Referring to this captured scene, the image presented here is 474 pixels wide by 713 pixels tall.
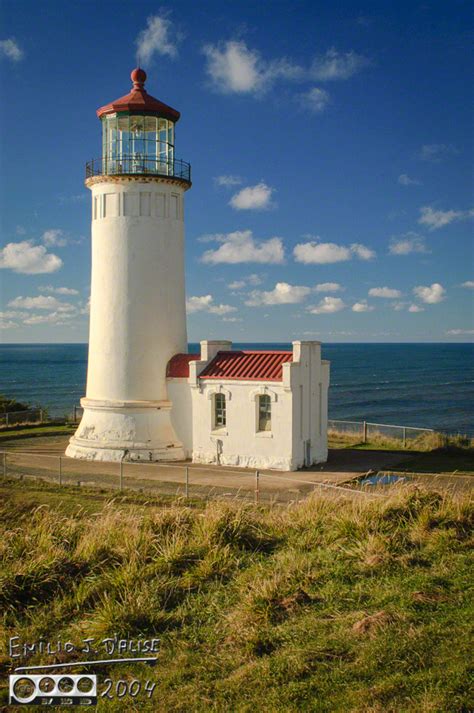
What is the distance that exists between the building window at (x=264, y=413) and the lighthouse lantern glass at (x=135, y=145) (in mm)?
8110

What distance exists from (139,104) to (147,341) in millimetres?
7411

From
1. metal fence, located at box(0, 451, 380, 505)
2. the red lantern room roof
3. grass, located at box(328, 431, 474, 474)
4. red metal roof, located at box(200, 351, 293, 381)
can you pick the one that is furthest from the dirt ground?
the red lantern room roof

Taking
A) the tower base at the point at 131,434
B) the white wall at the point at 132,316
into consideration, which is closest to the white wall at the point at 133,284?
the white wall at the point at 132,316

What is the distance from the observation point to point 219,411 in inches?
863

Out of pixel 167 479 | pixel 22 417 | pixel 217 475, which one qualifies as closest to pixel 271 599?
pixel 167 479

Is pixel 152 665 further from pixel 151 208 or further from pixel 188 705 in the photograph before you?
pixel 151 208

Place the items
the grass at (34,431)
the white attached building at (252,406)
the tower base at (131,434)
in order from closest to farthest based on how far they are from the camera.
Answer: the white attached building at (252,406)
the tower base at (131,434)
the grass at (34,431)

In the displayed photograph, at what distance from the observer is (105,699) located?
19.9 feet

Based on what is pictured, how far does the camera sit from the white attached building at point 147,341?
21.8 m

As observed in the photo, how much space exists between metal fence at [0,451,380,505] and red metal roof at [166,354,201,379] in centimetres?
315

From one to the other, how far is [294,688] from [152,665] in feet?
4.78

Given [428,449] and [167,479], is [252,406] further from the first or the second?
[428,449]

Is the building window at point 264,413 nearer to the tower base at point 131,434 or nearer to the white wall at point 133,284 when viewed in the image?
the tower base at point 131,434

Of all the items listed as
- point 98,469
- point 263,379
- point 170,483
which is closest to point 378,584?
point 170,483
